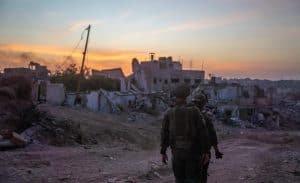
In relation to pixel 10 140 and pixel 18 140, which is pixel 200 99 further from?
pixel 18 140

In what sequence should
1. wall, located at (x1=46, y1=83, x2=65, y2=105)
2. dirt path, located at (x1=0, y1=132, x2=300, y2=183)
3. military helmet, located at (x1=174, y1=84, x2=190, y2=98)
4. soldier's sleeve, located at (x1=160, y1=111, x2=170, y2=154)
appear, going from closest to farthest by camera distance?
military helmet, located at (x1=174, y1=84, x2=190, y2=98), soldier's sleeve, located at (x1=160, y1=111, x2=170, y2=154), dirt path, located at (x1=0, y1=132, x2=300, y2=183), wall, located at (x1=46, y1=83, x2=65, y2=105)

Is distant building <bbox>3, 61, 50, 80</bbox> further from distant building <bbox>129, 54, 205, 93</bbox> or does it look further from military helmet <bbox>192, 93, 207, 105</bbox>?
military helmet <bbox>192, 93, 207, 105</bbox>

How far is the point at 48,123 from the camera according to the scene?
2044cm

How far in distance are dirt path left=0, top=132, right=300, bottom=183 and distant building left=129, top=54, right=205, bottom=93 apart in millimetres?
34764

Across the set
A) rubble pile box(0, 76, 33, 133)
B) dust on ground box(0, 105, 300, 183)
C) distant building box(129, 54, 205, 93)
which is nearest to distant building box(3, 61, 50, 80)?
distant building box(129, 54, 205, 93)

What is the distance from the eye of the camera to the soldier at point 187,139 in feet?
21.5

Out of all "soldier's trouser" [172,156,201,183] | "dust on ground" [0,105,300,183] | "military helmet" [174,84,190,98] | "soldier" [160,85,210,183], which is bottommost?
"dust on ground" [0,105,300,183]

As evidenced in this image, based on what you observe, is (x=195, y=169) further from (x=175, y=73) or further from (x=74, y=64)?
(x=175, y=73)

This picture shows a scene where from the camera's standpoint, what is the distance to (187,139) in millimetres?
6562

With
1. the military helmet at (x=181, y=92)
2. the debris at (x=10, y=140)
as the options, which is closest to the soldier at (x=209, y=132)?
the military helmet at (x=181, y=92)

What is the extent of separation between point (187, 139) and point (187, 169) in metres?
0.39

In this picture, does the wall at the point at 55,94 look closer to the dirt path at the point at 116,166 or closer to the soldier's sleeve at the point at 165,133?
the dirt path at the point at 116,166

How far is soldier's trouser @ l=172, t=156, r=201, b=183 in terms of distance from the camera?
660 cm

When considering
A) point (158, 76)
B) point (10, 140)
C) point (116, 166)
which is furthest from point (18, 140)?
point (158, 76)
